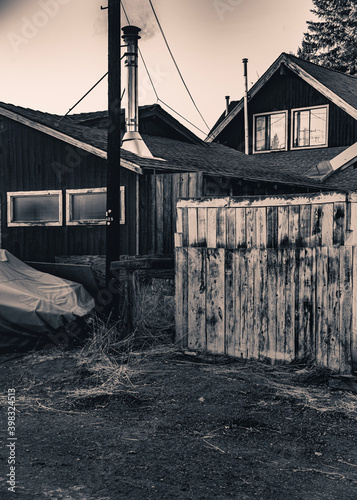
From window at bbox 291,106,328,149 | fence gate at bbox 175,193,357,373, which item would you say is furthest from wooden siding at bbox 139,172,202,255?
window at bbox 291,106,328,149

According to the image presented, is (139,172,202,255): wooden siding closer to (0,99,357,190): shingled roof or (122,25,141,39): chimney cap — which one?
(0,99,357,190): shingled roof

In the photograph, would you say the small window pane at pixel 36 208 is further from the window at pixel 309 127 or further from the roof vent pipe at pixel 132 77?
the window at pixel 309 127

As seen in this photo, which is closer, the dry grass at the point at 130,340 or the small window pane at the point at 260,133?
the dry grass at the point at 130,340

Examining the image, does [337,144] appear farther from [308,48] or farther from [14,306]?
[308,48]

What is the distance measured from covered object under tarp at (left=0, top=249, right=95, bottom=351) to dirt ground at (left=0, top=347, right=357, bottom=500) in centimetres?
87

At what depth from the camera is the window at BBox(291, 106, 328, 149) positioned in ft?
73.9

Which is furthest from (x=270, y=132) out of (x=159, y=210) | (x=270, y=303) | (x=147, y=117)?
(x=270, y=303)

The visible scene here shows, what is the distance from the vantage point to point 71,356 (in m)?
8.48

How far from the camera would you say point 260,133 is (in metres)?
24.0

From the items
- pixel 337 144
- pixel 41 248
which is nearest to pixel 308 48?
pixel 337 144

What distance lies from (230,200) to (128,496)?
4.60 m

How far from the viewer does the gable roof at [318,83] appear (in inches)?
856

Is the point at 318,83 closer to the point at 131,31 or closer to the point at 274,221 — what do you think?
the point at 131,31

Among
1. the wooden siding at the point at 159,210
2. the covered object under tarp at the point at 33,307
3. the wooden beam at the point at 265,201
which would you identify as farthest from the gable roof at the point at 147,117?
the wooden beam at the point at 265,201
